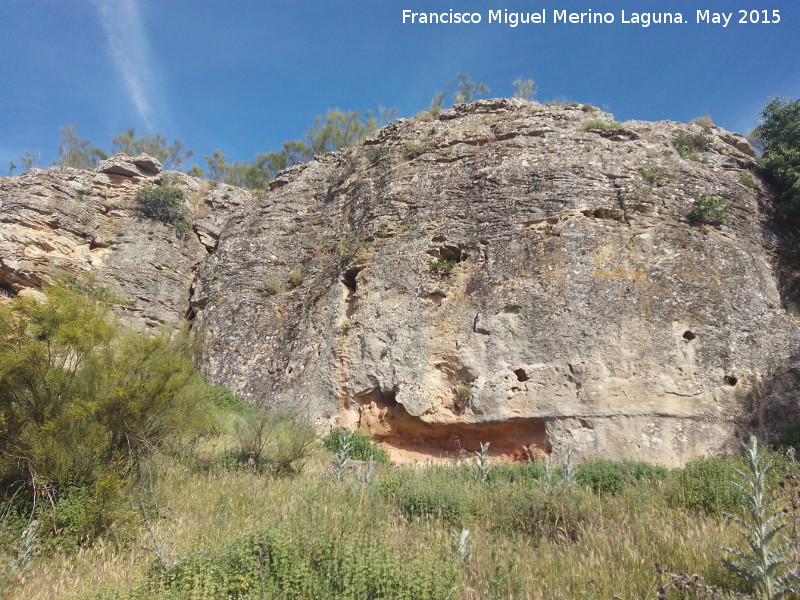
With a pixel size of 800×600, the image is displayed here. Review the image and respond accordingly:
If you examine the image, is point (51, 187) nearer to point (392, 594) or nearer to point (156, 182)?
point (156, 182)

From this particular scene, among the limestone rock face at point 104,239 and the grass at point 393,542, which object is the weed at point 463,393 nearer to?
the grass at point 393,542

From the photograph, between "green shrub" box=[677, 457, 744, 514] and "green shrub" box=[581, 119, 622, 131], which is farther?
"green shrub" box=[581, 119, 622, 131]

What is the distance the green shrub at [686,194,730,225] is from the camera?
34.2ft

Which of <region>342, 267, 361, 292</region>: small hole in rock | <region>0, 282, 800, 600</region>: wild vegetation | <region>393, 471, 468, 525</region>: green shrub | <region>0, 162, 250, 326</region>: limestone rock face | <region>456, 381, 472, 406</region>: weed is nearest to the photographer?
<region>0, 282, 800, 600</region>: wild vegetation

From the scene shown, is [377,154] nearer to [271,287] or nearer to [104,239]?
[271,287]

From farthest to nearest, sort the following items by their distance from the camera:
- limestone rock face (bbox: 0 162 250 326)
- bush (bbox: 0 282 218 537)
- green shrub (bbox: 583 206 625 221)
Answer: limestone rock face (bbox: 0 162 250 326) → green shrub (bbox: 583 206 625 221) → bush (bbox: 0 282 218 537)

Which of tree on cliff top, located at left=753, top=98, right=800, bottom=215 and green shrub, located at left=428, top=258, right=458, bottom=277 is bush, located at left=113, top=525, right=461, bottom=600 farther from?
tree on cliff top, located at left=753, top=98, right=800, bottom=215

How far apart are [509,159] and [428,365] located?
5.39 metres

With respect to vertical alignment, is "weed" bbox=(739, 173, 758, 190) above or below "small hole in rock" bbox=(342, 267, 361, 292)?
above

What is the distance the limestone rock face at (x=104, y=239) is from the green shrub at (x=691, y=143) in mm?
13022

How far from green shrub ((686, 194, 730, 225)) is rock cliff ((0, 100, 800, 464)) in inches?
9.1

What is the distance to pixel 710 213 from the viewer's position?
34.2ft

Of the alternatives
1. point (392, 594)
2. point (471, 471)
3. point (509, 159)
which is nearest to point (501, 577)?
point (392, 594)

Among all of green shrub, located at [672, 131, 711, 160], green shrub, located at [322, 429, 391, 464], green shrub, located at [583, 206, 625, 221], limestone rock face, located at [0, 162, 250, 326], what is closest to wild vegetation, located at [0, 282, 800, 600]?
green shrub, located at [322, 429, 391, 464]
